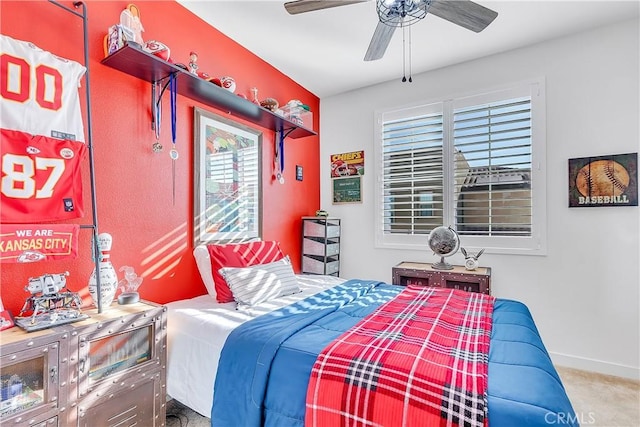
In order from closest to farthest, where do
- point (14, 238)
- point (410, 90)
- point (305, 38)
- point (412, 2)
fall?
point (14, 238)
point (412, 2)
point (305, 38)
point (410, 90)

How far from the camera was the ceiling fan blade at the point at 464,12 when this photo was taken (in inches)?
65.2

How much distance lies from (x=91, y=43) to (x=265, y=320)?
175cm

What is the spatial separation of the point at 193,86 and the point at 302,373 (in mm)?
1853

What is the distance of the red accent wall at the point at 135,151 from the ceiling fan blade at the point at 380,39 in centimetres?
116

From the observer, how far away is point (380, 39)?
2031 mm

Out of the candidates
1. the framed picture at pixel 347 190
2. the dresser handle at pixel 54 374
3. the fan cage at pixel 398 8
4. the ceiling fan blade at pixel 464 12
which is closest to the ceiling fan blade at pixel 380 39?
the fan cage at pixel 398 8

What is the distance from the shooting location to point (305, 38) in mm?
2551

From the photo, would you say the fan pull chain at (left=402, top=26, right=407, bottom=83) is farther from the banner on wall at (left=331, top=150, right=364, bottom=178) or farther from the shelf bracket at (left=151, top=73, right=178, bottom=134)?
the shelf bracket at (left=151, top=73, right=178, bottom=134)

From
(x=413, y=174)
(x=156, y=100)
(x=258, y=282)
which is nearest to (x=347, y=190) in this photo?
(x=413, y=174)

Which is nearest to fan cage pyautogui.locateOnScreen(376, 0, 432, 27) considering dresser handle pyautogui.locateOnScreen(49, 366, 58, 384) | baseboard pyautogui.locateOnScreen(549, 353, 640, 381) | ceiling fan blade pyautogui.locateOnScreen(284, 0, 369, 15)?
ceiling fan blade pyautogui.locateOnScreen(284, 0, 369, 15)

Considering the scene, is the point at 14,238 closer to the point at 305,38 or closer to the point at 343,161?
the point at 305,38

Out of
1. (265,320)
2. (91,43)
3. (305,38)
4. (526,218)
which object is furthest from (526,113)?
(91,43)

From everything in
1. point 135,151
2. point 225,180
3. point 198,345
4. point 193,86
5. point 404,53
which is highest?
point 404,53

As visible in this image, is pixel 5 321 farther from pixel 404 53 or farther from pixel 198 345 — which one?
pixel 404 53
